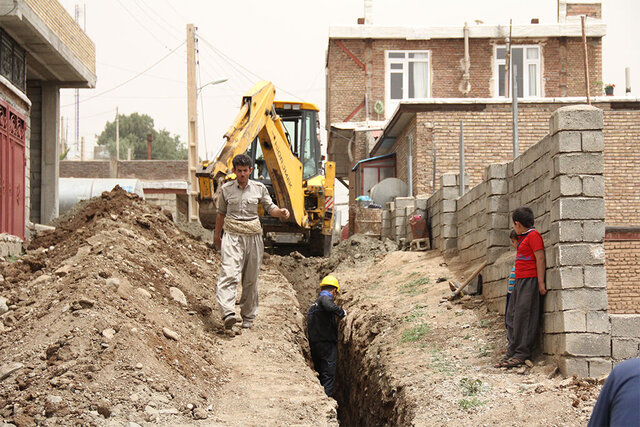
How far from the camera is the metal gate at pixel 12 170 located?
12328mm

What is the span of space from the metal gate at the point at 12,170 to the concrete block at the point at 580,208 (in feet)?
28.7

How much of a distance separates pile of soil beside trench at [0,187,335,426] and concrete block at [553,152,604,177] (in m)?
3.17

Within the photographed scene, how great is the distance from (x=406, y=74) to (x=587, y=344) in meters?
24.4

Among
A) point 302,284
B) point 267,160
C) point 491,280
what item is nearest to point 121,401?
point 491,280

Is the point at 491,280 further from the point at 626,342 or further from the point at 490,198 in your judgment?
the point at 626,342

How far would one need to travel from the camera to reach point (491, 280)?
958 centimetres

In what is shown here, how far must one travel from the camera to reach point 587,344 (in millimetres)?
6980

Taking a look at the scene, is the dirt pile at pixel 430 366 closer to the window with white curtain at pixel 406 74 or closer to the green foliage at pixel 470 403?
the green foliage at pixel 470 403

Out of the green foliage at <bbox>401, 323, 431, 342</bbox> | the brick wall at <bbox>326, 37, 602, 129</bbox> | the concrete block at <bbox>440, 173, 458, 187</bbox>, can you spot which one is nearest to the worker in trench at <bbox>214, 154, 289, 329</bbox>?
the green foliage at <bbox>401, 323, 431, 342</bbox>

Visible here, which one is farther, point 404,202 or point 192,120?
point 192,120

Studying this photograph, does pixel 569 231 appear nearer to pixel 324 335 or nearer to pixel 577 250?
pixel 577 250

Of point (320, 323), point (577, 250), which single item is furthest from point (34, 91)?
point (577, 250)

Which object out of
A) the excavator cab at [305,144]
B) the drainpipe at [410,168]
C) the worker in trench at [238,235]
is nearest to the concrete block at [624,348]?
the worker in trench at [238,235]

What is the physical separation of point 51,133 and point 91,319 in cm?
1111
